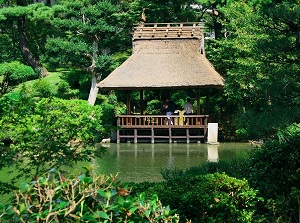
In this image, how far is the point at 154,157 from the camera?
1686 cm

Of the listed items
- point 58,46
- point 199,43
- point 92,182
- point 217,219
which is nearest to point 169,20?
point 199,43

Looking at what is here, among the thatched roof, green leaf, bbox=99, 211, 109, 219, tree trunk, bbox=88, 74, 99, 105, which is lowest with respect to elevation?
tree trunk, bbox=88, 74, 99, 105

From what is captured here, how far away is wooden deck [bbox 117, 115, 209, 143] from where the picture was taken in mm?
21375

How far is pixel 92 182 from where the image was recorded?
10.7 feet

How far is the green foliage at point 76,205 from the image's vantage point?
3.04 m

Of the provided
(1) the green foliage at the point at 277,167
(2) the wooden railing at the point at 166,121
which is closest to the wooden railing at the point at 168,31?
(2) the wooden railing at the point at 166,121

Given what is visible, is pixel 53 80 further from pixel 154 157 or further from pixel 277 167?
pixel 277 167

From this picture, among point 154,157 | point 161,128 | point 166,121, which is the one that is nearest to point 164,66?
point 166,121

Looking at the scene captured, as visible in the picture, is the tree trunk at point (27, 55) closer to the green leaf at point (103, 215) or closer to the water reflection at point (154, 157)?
the water reflection at point (154, 157)

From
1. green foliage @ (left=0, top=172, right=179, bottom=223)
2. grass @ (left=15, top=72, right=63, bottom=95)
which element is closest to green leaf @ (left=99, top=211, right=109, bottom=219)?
green foliage @ (left=0, top=172, right=179, bottom=223)

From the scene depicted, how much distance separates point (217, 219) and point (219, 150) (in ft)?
42.3

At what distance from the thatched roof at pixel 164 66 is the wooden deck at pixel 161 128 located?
1139 mm

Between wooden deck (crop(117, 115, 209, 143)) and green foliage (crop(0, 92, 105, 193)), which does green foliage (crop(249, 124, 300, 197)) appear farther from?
wooden deck (crop(117, 115, 209, 143))

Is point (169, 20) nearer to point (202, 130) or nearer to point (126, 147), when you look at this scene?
point (202, 130)
